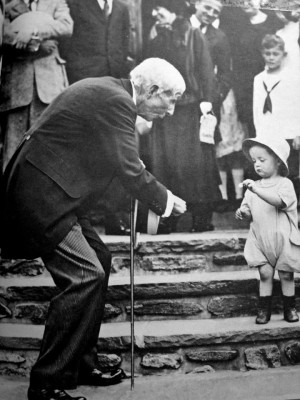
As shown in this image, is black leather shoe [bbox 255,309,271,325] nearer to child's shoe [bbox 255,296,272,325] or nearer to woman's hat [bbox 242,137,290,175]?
child's shoe [bbox 255,296,272,325]

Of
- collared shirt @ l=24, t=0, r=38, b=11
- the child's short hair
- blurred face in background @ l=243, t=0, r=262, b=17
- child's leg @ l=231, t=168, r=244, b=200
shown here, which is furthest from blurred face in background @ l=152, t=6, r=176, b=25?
child's leg @ l=231, t=168, r=244, b=200

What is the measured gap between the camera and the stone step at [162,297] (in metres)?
2.56

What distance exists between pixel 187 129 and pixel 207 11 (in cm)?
77

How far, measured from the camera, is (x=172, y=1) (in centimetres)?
294

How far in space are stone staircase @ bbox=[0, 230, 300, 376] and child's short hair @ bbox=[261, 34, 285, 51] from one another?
122 centimetres

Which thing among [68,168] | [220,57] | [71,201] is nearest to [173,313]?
[71,201]

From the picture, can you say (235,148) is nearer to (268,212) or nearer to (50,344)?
(268,212)

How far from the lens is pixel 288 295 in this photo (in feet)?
8.84

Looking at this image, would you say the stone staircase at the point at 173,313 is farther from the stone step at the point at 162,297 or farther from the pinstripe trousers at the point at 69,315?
the pinstripe trousers at the point at 69,315

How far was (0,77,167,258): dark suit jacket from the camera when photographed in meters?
2.21

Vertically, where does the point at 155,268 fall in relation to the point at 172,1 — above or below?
below

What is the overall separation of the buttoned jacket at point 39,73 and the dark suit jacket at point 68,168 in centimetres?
49

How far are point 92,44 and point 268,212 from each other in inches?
56.5

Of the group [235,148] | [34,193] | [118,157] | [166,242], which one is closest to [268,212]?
[235,148]
